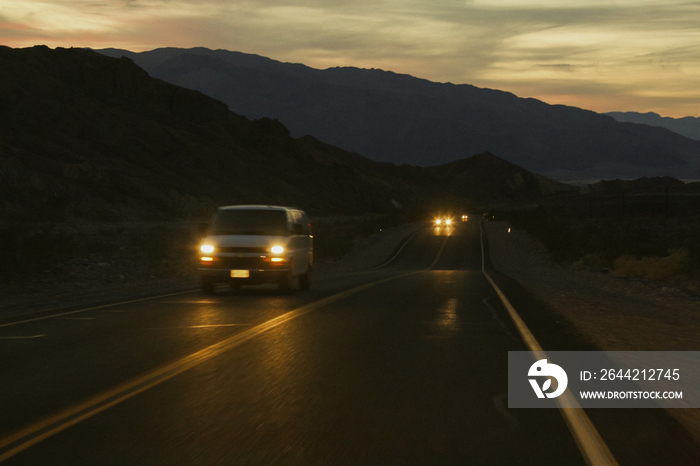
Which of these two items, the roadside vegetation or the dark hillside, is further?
the dark hillside

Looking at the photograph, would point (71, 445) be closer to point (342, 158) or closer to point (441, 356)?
point (441, 356)

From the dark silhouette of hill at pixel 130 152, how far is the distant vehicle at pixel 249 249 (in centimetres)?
3410

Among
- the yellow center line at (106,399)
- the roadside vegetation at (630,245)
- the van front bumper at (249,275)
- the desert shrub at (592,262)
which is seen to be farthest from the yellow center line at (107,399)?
the desert shrub at (592,262)

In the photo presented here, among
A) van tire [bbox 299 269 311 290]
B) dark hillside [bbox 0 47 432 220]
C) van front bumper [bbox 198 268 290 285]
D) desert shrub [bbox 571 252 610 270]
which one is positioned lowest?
desert shrub [bbox 571 252 610 270]

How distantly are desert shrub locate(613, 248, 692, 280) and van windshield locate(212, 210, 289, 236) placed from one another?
15.9 m

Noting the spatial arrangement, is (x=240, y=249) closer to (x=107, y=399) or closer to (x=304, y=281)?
(x=304, y=281)

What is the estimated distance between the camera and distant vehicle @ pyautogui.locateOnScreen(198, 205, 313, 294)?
55.0 ft

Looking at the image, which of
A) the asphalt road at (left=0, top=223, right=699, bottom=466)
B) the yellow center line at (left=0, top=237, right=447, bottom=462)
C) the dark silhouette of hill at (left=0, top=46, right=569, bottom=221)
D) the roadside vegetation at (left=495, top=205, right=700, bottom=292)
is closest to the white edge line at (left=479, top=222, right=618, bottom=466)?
the asphalt road at (left=0, top=223, right=699, bottom=466)

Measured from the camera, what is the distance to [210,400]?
6641mm

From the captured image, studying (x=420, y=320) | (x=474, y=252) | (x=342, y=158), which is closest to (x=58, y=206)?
(x=474, y=252)

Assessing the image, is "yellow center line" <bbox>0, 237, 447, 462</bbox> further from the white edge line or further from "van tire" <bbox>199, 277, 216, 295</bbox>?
"van tire" <bbox>199, 277, 216, 295</bbox>

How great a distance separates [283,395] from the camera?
22.5 ft

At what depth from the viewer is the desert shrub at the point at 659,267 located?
26.1 metres

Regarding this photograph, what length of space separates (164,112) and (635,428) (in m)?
107
